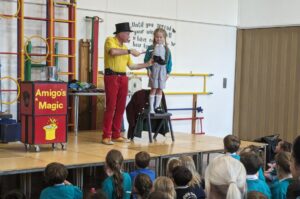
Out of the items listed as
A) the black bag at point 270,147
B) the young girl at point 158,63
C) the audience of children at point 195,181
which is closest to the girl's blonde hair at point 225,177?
the audience of children at point 195,181

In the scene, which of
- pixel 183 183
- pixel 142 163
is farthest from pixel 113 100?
pixel 183 183

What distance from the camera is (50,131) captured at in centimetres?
556

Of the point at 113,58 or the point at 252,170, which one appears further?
the point at 113,58

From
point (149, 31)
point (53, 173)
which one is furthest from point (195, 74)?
point (53, 173)

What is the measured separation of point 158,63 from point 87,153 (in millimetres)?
1594

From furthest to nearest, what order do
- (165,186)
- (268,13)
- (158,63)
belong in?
1. (268,13)
2. (158,63)
3. (165,186)

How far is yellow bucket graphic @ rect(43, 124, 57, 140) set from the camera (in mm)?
5536

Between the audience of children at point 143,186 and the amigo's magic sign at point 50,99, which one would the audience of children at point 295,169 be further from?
the amigo's magic sign at point 50,99

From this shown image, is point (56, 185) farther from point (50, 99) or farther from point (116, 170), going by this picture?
point (50, 99)

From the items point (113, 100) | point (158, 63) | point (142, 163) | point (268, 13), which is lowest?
point (142, 163)

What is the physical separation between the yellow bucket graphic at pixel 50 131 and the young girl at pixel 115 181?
5.48 feet

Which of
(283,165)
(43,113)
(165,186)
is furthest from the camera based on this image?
(43,113)

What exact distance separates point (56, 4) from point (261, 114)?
483 cm

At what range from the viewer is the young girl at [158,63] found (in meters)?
6.43
